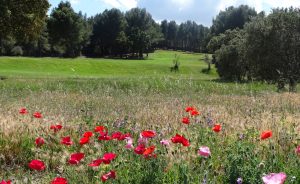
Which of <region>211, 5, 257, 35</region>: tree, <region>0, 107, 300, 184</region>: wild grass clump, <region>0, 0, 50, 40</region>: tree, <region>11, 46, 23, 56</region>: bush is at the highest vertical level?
<region>211, 5, 257, 35</region>: tree

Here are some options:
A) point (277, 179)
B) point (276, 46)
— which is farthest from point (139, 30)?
point (277, 179)

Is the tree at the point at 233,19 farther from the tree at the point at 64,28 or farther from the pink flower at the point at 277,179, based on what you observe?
the pink flower at the point at 277,179

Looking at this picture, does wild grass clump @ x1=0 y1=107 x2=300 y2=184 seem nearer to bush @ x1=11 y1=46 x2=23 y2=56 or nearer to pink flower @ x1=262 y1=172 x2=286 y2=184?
pink flower @ x1=262 y1=172 x2=286 y2=184

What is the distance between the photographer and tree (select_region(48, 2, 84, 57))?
95062mm

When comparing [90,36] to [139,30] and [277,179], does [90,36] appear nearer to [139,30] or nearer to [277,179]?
[139,30]

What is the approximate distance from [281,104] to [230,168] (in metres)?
7.64

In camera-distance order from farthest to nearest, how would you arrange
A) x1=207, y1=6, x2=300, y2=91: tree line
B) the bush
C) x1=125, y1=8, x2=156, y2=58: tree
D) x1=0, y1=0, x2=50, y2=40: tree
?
x1=125, y1=8, x2=156, y2=58: tree → the bush → x1=0, y1=0, x2=50, y2=40: tree → x1=207, y1=6, x2=300, y2=91: tree line

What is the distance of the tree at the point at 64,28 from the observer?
312ft

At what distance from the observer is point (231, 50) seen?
5819cm

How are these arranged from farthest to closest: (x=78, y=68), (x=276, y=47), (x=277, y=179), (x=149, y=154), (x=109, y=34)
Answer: (x=109, y=34) → (x=78, y=68) → (x=276, y=47) → (x=149, y=154) → (x=277, y=179)

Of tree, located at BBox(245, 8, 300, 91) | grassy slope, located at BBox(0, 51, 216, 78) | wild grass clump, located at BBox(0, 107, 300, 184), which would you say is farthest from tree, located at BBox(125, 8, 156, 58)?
wild grass clump, located at BBox(0, 107, 300, 184)

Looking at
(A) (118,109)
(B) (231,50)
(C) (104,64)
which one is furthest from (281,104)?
(C) (104,64)

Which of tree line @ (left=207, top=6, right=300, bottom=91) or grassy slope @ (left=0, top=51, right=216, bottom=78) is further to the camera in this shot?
grassy slope @ (left=0, top=51, right=216, bottom=78)

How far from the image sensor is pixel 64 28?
313ft
